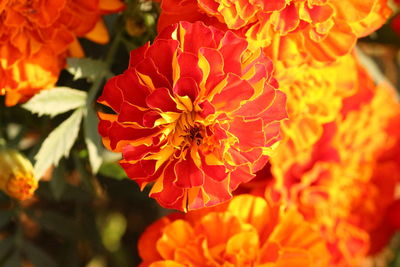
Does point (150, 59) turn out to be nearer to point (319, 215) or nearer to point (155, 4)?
point (155, 4)

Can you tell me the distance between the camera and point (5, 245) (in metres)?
0.84

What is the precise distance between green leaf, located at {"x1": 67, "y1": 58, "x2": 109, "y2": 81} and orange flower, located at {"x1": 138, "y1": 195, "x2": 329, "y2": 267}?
18 centimetres

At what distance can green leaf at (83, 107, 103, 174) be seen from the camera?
676 millimetres

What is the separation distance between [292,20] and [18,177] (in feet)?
1.03

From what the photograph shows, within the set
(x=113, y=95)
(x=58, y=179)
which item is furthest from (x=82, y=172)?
(x=113, y=95)

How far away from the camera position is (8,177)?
648 millimetres

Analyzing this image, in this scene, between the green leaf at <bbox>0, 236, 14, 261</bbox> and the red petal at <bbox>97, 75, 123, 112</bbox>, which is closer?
the red petal at <bbox>97, 75, 123, 112</bbox>

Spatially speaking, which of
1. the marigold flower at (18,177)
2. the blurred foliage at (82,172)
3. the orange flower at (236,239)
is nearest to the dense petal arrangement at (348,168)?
the orange flower at (236,239)

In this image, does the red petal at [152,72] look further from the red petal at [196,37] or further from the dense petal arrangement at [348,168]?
the dense petal arrangement at [348,168]

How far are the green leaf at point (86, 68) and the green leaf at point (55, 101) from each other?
0.02m

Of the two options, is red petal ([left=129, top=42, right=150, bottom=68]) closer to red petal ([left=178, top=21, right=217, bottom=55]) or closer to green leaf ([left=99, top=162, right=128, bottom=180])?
red petal ([left=178, top=21, right=217, bottom=55])

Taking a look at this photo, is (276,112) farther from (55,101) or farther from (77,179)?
(77,179)

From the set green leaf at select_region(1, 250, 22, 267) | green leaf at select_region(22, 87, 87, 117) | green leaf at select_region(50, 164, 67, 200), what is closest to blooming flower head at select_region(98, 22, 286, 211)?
green leaf at select_region(22, 87, 87, 117)

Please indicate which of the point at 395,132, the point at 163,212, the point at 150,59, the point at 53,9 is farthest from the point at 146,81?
the point at 395,132
